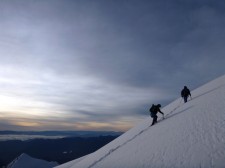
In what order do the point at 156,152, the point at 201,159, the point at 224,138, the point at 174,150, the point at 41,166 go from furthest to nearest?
1. the point at 41,166
2. the point at 156,152
3. the point at 174,150
4. the point at 224,138
5. the point at 201,159

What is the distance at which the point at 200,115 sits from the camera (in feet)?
53.2

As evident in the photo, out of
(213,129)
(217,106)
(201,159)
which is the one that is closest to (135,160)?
(213,129)

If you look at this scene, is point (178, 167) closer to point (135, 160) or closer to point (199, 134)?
point (199, 134)

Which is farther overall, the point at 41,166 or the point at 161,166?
the point at 41,166

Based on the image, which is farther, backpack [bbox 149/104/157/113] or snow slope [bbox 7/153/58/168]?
snow slope [bbox 7/153/58/168]

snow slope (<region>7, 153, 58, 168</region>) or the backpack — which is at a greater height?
the backpack

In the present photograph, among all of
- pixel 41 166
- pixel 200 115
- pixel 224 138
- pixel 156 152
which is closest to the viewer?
pixel 224 138

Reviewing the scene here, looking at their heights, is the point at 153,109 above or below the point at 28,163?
above

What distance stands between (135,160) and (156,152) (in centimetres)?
125

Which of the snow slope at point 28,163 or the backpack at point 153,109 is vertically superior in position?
the backpack at point 153,109

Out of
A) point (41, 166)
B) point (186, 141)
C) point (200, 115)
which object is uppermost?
point (200, 115)

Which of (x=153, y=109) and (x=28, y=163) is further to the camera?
(x=28, y=163)

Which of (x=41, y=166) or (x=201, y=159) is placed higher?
(x=201, y=159)

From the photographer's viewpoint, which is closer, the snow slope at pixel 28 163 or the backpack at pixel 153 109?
the backpack at pixel 153 109
